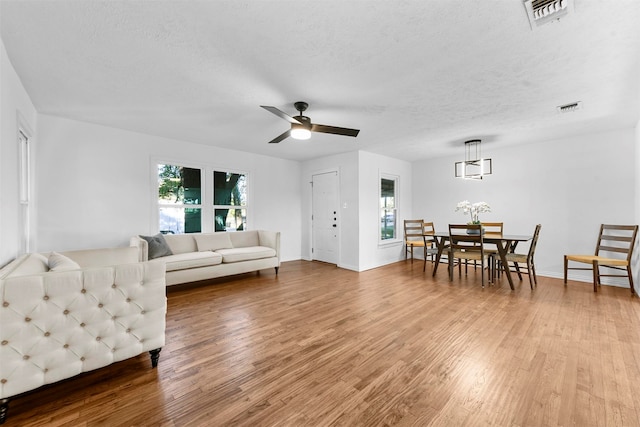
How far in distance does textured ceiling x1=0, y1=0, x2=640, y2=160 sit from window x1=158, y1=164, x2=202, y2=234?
1.16 m

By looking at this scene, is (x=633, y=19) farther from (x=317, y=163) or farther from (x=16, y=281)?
(x=317, y=163)

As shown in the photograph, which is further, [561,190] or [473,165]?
[473,165]

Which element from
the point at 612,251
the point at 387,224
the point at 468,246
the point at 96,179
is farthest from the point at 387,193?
the point at 96,179

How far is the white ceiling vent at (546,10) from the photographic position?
5.32 ft

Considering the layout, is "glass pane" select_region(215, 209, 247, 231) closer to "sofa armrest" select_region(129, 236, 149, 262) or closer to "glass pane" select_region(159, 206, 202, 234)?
"glass pane" select_region(159, 206, 202, 234)

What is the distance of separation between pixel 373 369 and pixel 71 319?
207cm

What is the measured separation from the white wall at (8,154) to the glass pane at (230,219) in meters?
2.94

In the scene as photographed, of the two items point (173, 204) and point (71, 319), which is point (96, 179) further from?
point (71, 319)

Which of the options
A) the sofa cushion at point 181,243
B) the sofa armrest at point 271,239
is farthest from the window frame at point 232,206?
the sofa cushion at point 181,243

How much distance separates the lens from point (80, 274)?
1.76 m

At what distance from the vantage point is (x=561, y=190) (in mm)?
4746

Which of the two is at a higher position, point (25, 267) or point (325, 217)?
point (325, 217)

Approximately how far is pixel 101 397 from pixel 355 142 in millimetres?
4513

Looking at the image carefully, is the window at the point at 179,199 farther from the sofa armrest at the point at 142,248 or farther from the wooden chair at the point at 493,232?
the wooden chair at the point at 493,232
